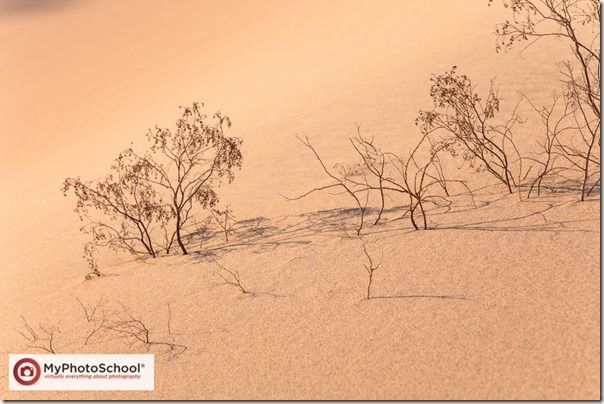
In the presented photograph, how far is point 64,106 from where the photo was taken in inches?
628

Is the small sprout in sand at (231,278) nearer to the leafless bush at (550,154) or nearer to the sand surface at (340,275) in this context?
the sand surface at (340,275)

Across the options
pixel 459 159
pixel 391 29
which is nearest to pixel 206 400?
pixel 459 159

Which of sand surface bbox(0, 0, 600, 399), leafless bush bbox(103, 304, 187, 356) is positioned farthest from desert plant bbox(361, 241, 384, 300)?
leafless bush bbox(103, 304, 187, 356)

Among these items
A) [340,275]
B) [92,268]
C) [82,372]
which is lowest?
[82,372]

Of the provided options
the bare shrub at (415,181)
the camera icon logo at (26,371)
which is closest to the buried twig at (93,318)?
the camera icon logo at (26,371)

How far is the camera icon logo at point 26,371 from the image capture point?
392 centimetres

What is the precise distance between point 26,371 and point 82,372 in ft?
1.25

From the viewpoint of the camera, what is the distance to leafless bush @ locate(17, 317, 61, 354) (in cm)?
426

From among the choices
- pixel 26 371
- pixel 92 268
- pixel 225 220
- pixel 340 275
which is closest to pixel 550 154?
pixel 340 275

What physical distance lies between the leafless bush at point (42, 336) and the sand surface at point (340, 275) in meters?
0.06

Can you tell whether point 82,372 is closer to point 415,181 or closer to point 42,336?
point 42,336

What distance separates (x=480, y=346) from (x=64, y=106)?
14.4 metres

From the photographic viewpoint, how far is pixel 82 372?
3885 mm

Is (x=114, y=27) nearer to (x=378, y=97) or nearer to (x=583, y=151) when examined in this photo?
(x=378, y=97)
